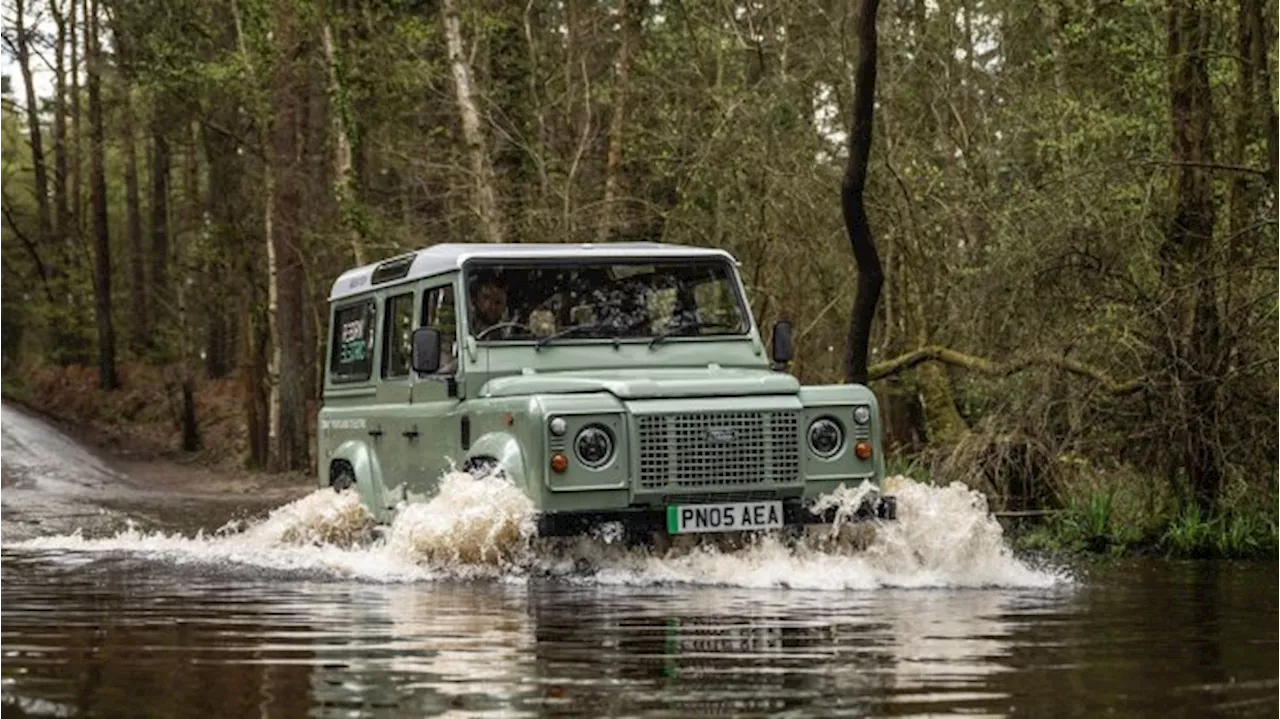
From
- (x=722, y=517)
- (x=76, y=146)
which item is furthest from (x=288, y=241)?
(x=76, y=146)

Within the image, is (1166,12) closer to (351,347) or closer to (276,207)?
(351,347)

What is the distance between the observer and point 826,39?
25.0 m

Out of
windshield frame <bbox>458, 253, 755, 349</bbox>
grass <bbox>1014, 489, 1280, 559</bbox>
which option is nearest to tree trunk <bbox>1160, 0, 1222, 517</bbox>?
grass <bbox>1014, 489, 1280, 559</bbox>

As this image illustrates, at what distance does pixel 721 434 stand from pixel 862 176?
6.79 meters

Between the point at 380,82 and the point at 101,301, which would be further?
the point at 101,301

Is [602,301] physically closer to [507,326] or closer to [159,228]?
[507,326]

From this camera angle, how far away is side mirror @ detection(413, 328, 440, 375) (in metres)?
12.1

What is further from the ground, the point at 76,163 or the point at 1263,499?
the point at 76,163

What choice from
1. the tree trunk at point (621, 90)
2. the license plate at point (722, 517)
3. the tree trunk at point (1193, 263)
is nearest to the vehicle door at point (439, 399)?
the license plate at point (722, 517)

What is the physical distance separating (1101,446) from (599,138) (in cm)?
1265

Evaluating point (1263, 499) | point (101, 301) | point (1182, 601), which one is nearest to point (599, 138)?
point (1263, 499)

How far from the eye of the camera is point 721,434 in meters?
11.3

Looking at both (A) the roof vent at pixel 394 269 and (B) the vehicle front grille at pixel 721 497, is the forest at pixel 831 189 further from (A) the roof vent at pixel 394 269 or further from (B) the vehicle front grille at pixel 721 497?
(A) the roof vent at pixel 394 269

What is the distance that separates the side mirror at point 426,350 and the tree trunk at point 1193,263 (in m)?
5.30
